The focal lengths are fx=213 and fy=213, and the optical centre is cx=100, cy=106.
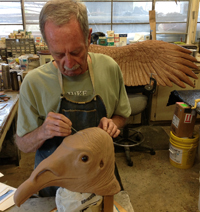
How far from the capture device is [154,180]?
2510mm

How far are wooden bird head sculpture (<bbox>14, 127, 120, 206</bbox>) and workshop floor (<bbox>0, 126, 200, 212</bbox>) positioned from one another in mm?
1543

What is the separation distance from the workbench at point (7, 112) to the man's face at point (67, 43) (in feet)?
3.90

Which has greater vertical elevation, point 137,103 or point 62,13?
point 62,13

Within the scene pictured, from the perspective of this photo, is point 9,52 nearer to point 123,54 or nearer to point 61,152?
point 123,54

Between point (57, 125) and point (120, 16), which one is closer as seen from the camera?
point (57, 125)

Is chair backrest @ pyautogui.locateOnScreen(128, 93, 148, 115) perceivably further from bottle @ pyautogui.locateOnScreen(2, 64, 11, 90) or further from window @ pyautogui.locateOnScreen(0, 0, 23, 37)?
window @ pyautogui.locateOnScreen(0, 0, 23, 37)

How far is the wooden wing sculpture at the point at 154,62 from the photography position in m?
2.51

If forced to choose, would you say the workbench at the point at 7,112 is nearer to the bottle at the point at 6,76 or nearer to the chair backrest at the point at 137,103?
the bottle at the point at 6,76

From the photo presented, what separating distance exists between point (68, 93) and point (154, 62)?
1826mm

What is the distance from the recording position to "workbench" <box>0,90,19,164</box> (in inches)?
71.7

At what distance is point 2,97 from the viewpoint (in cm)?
249

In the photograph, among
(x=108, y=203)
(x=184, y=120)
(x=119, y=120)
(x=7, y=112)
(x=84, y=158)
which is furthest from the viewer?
(x=184, y=120)

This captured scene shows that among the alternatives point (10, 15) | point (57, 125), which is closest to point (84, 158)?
point (57, 125)

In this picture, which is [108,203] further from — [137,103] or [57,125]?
[137,103]
